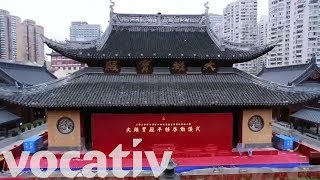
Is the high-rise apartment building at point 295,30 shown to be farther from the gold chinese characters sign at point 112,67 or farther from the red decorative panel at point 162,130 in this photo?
the gold chinese characters sign at point 112,67

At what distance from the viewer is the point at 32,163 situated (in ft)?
49.5

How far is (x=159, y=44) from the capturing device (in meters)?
17.9

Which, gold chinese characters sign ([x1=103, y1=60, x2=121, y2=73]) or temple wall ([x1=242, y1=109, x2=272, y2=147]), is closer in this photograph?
temple wall ([x1=242, y1=109, x2=272, y2=147])

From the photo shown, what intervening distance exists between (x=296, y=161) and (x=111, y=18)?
46.8ft

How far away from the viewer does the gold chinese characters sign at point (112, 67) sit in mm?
17250

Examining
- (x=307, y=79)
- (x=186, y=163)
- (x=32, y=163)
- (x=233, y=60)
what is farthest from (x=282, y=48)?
(x=32, y=163)

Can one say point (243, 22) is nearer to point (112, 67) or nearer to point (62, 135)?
point (112, 67)

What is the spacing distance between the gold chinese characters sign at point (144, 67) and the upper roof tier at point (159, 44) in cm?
68

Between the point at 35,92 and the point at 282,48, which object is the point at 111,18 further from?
the point at 282,48

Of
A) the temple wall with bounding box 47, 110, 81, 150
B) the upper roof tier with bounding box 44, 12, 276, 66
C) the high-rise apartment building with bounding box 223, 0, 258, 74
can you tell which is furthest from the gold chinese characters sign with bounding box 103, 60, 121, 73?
the high-rise apartment building with bounding box 223, 0, 258, 74

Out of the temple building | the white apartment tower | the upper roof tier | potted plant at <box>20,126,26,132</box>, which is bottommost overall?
potted plant at <box>20,126,26,132</box>

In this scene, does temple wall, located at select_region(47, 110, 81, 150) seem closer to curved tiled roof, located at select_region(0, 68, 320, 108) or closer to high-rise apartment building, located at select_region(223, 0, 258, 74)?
curved tiled roof, located at select_region(0, 68, 320, 108)

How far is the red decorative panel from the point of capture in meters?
16.5

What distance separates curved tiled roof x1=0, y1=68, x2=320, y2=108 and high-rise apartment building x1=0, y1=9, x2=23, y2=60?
62910 millimetres
